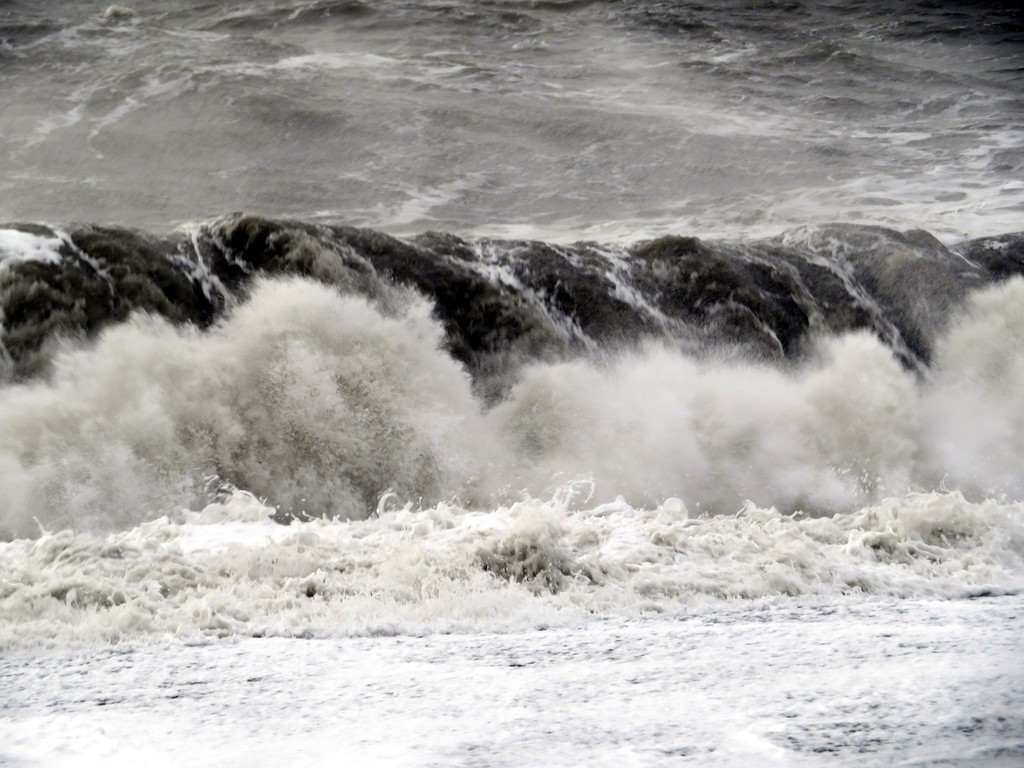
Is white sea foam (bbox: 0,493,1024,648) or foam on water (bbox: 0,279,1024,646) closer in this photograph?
white sea foam (bbox: 0,493,1024,648)

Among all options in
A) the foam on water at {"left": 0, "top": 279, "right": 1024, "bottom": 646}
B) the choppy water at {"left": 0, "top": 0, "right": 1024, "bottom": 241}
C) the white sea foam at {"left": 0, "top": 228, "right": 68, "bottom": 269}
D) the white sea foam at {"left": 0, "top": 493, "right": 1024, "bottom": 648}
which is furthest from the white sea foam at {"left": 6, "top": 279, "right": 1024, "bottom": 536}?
the choppy water at {"left": 0, "top": 0, "right": 1024, "bottom": 241}

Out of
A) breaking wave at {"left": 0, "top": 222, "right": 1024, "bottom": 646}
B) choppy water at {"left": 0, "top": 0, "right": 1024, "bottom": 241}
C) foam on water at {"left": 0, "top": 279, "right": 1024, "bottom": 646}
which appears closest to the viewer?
foam on water at {"left": 0, "top": 279, "right": 1024, "bottom": 646}

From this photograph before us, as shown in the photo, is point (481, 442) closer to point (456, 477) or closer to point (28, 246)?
point (456, 477)

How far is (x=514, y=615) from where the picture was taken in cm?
402

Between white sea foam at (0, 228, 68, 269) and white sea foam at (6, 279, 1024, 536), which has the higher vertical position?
white sea foam at (0, 228, 68, 269)

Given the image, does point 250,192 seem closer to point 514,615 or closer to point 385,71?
point 385,71

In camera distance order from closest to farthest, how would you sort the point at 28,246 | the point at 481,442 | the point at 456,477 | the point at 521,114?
the point at 28,246
the point at 456,477
the point at 481,442
the point at 521,114

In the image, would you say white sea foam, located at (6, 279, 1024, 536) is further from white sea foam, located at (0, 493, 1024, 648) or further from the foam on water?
white sea foam, located at (0, 493, 1024, 648)

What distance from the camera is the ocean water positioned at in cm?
310

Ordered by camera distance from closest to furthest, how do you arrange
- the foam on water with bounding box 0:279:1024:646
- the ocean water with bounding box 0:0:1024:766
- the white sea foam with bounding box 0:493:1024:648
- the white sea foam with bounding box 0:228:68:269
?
the ocean water with bounding box 0:0:1024:766, the white sea foam with bounding box 0:493:1024:648, the foam on water with bounding box 0:279:1024:646, the white sea foam with bounding box 0:228:68:269

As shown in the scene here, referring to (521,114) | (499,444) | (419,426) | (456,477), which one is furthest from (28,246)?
(521,114)

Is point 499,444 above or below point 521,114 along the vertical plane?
below

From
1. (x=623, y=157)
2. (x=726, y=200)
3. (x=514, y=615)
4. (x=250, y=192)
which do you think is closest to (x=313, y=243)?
(x=514, y=615)

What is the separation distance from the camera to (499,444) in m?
7.07
